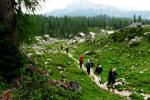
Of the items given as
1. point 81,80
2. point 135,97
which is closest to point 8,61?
point 135,97

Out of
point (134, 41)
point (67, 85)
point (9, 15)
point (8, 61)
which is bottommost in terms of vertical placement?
point (134, 41)

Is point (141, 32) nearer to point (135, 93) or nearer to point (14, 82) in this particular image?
point (135, 93)

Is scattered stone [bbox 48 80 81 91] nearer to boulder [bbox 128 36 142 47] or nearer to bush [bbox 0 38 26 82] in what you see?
bush [bbox 0 38 26 82]

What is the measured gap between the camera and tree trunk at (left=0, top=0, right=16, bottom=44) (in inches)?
1110

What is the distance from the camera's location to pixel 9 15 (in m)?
28.9

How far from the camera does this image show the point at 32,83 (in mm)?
22922

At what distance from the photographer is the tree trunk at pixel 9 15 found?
92.5 ft

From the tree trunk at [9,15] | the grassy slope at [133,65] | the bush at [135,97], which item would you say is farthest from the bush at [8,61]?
the grassy slope at [133,65]

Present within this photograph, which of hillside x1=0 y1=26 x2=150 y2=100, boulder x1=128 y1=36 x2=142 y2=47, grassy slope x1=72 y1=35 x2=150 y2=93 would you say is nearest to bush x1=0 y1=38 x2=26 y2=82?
hillside x1=0 y1=26 x2=150 y2=100

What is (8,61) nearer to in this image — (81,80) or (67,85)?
(67,85)

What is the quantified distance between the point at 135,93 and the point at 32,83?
10772 mm

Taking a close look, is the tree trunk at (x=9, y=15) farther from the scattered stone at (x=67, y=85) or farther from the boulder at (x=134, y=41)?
the boulder at (x=134, y=41)

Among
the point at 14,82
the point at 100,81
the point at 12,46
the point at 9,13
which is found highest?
the point at 9,13

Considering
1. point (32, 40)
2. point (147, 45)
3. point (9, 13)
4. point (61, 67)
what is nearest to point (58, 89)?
point (9, 13)
